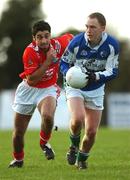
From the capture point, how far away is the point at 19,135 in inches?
543

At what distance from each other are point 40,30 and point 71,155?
2.18 meters

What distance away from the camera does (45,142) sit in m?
14.3

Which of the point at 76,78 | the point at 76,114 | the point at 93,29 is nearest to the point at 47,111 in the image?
the point at 76,114

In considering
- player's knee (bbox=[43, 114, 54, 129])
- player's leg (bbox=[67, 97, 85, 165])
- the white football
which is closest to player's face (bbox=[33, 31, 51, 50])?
the white football

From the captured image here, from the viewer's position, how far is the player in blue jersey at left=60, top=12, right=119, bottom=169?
501 inches

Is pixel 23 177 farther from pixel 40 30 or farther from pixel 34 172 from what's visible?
pixel 40 30

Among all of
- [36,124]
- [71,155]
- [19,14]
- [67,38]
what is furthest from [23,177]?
[19,14]

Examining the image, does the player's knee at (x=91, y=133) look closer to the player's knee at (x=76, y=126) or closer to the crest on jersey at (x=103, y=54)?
the player's knee at (x=76, y=126)

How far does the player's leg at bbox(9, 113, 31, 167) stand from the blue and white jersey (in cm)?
122

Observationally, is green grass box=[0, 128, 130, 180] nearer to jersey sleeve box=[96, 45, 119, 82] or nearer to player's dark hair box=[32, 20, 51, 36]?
jersey sleeve box=[96, 45, 119, 82]

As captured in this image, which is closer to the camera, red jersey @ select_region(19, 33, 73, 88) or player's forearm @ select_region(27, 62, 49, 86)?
player's forearm @ select_region(27, 62, 49, 86)

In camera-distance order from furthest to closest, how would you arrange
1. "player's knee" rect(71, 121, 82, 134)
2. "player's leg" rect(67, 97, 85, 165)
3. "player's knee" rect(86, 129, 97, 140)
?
1. "player's knee" rect(86, 129, 97, 140)
2. "player's knee" rect(71, 121, 82, 134)
3. "player's leg" rect(67, 97, 85, 165)

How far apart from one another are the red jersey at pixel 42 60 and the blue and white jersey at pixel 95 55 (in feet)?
1.84

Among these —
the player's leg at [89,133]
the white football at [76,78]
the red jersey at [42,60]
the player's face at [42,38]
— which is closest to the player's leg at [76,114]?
the player's leg at [89,133]
